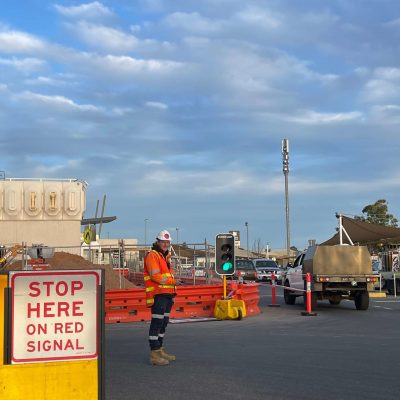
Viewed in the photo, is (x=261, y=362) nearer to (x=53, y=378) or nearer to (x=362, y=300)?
(x=53, y=378)

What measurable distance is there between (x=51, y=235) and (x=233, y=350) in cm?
4209

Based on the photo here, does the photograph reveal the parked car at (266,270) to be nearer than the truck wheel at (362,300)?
No

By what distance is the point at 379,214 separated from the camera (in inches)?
2928

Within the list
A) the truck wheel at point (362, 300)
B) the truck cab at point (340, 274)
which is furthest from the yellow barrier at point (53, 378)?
the truck wheel at point (362, 300)

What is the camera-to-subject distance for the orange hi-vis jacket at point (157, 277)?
958 centimetres

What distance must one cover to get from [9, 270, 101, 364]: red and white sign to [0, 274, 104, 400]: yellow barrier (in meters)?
0.05

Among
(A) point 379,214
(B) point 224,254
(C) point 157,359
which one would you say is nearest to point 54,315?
(C) point 157,359

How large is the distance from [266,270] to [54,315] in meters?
37.0

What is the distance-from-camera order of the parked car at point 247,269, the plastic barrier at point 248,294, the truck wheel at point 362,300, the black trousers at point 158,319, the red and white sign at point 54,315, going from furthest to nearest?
the parked car at point 247,269 < the truck wheel at point 362,300 < the plastic barrier at point 248,294 < the black trousers at point 158,319 < the red and white sign at point 54,315

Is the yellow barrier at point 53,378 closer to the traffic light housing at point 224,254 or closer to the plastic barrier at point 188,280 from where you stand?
the traffic light housing at point 224,254

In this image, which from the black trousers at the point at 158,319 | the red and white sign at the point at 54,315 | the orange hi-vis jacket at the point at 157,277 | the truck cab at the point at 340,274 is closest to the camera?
the red and white sign at the point at 54,315

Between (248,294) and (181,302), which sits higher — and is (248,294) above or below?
above

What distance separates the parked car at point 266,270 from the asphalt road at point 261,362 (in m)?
24.7

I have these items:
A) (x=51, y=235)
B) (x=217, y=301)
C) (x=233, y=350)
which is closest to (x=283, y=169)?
(x=51, y=235)
